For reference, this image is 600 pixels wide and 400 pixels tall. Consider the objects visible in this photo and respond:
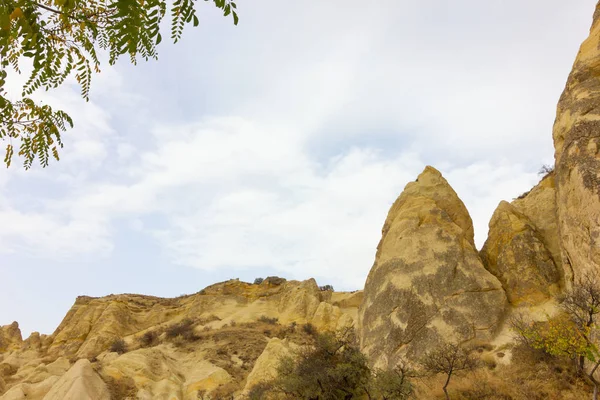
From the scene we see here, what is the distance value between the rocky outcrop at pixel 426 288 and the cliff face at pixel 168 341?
8.08 metres

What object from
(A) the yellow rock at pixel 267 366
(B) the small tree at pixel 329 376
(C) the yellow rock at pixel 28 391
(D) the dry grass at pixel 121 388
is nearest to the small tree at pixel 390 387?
(B) the small tree at pixel 329 376

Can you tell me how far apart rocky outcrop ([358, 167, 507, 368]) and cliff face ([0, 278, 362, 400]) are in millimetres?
8078

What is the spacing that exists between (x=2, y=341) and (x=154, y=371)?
33538mm

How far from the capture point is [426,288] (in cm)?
2139

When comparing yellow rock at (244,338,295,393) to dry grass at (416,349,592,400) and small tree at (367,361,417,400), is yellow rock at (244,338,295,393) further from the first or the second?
dry grass at (416,349,592,400)

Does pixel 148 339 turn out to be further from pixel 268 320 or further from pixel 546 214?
pixel 546 214

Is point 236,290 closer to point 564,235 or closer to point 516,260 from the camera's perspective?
point 516,260

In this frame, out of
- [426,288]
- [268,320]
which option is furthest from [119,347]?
[426,288]

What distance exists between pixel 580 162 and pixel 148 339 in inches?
1524

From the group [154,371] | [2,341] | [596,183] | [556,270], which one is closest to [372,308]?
[556,270]

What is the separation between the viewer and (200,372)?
28.1 m

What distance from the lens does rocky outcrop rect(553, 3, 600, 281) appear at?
1641 cm

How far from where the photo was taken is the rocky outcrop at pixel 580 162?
53.8 ft

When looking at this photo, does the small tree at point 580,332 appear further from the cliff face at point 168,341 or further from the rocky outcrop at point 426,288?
the cliff face at point 168,341
